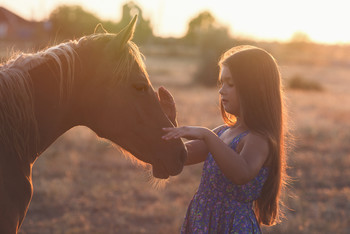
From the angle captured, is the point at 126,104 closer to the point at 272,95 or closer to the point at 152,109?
the point at 152,109

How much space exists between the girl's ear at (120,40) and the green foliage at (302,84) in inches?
839

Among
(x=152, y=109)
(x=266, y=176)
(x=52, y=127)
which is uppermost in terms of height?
(x=152, y=109)

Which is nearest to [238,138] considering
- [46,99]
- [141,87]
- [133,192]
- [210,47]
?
[141,87]

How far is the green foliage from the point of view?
2190cm

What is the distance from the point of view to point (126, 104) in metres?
2.12

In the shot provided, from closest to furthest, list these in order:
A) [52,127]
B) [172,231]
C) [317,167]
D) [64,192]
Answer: [52,127] < [172,231] < [64,192] < [317,167]

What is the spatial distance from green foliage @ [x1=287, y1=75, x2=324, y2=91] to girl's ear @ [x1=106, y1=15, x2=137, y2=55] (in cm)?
2132

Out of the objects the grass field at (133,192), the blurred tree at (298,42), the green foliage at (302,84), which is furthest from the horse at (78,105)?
the blurred tree at (298,42)

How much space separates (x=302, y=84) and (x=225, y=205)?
70.8 feet

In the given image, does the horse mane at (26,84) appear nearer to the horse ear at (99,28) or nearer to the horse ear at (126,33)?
the horse ear at (126,33)

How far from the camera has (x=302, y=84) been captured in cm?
2241

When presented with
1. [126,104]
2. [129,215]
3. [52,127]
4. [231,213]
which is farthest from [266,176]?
[129,215]

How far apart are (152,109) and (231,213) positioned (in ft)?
2.64

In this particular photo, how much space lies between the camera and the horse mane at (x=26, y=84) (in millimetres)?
1891
